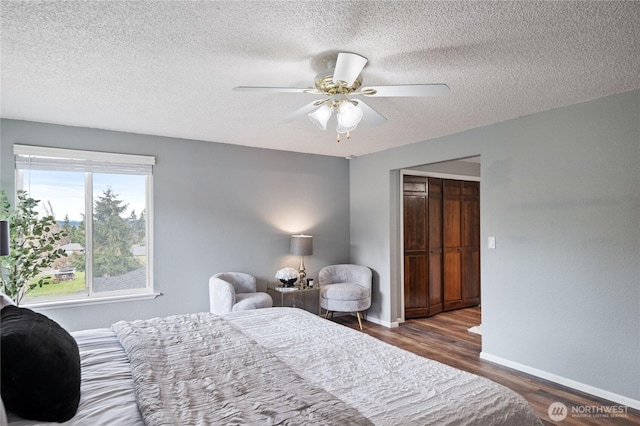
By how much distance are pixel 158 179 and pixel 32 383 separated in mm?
3244

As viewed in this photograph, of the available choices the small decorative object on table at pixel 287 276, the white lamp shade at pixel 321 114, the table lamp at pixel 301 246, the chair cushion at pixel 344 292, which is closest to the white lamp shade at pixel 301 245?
the table lamp at pixel 301 246

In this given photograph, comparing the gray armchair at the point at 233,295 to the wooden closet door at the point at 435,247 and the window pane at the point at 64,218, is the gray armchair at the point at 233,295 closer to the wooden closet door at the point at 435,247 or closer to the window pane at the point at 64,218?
the window pane at the point at 64,218

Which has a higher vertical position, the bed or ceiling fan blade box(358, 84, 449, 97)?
ceiling fan blade box(358, 84, 449, 97)

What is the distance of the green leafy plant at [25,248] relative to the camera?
330cm

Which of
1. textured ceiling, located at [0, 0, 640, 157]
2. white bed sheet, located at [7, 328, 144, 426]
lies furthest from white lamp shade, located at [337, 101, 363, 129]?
white bed sheet, located at [7, 328, 144, 426]

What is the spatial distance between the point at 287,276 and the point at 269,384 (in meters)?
3.11

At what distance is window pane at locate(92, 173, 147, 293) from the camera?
4031 mm

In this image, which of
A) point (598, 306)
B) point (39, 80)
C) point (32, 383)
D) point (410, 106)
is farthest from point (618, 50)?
point (39, 80)

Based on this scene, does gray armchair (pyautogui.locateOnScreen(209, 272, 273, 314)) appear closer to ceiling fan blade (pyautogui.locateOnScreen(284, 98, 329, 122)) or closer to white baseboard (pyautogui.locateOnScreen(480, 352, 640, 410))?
ceiling fan blade (pyautogui.locateOnScreen(284, 98, 329, 122))

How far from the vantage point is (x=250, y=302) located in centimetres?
402

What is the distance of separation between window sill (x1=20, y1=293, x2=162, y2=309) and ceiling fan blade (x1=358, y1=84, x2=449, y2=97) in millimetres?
3399

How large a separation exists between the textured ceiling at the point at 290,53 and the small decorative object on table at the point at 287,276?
2.13m

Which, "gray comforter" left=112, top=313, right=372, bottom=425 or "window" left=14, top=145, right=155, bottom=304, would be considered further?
"window" left=14, top=145, right=155, bottom=304

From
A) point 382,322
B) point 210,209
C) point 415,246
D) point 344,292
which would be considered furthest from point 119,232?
point 415,246
